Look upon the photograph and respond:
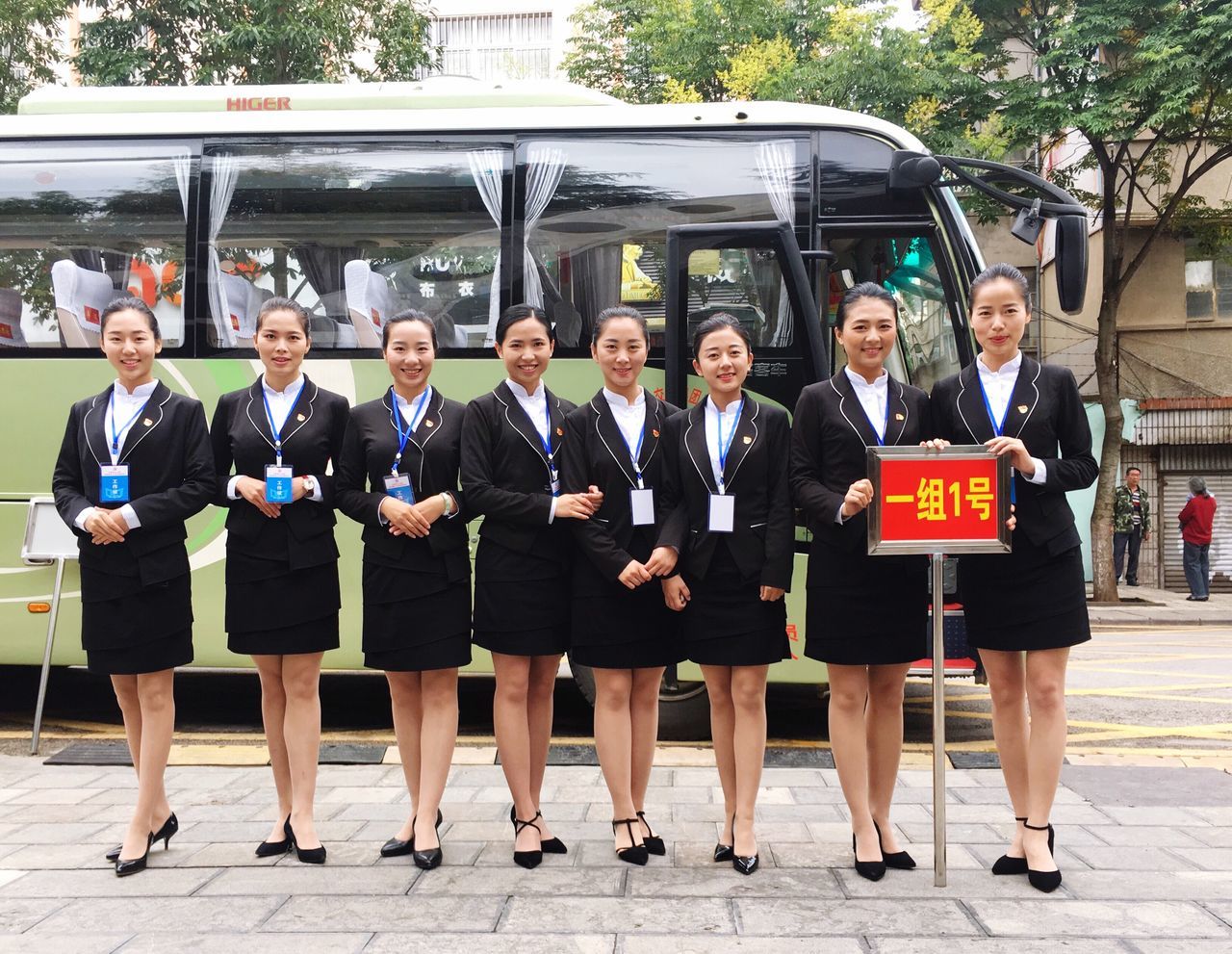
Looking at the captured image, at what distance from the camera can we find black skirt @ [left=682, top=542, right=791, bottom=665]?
4156 mm

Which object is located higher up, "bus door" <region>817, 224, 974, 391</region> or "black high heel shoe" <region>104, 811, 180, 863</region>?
"bus door" <region>817, 224, 974, 391</region>

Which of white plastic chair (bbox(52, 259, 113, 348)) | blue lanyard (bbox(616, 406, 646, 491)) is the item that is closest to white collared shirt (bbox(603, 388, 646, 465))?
blue lanyard (bbox(616, 406, 646, 491))

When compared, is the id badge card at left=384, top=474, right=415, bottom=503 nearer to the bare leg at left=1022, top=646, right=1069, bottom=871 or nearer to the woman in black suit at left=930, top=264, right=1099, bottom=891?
the woman in black suit at left=930, top=264, right=1099, bottom=891

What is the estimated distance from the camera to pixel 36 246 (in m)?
6.84

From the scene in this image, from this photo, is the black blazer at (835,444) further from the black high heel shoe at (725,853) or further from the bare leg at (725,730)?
the black high heel shoe at (725,853)

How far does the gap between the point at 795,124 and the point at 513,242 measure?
1.70 metres

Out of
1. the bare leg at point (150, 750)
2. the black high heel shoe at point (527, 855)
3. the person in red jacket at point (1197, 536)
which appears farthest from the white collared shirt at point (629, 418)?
Answer: the person in red jacket at point (1197, 536)

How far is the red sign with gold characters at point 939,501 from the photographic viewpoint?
3.80 m

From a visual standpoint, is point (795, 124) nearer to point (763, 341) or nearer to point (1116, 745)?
point (763, 341)

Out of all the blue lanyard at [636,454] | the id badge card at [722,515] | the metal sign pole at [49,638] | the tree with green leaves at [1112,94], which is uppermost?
the tree with green leaves at [1112,94]

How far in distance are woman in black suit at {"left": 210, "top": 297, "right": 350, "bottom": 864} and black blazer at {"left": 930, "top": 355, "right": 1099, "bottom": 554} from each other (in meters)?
2.32

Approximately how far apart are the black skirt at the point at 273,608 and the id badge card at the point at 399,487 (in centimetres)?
42

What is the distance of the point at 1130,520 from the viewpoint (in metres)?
17.4

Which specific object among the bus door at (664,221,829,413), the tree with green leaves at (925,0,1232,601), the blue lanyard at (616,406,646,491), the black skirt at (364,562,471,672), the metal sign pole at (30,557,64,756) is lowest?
the metal sign pole at (30,557,64,756)
